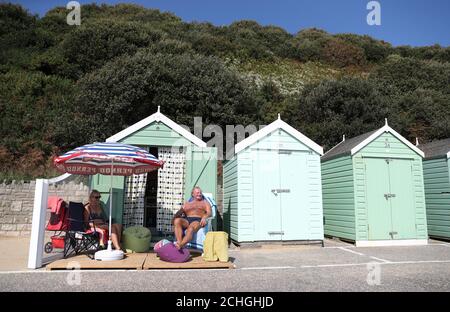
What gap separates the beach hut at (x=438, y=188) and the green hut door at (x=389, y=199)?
112 cm

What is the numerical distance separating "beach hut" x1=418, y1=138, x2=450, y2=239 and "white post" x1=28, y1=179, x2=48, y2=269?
9152 millimetres

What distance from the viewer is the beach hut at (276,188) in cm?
820

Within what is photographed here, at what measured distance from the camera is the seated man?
613 cm

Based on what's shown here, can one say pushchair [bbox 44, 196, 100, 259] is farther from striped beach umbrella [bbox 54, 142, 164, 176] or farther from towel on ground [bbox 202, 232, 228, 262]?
towel on ground [bbox 202, 232, 228, 262]

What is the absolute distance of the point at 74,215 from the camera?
20.3 ft

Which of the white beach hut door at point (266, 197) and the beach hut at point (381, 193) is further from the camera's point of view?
the beach hut at point (381, 193)

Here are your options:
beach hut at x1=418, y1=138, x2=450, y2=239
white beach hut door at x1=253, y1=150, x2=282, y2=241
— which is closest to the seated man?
white beach hut door at x1=253, y1=150, x2=282, y2=241

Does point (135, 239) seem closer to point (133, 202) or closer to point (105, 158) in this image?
point (133, 202)

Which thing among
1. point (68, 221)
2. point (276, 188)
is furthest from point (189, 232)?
point (276, 188)

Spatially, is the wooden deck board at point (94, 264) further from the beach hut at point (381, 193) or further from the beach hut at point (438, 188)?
the beach hut at point (438, 188)

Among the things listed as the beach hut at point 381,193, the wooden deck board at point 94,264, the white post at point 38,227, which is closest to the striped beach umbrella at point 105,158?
the wooden deck board at point 94,264

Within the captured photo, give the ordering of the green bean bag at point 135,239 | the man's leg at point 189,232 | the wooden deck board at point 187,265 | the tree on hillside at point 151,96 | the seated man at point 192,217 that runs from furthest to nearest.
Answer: the tree on hillside at point 151,96, the green bean bag at point 135,239, the seated man at point 192,217, the man's leg at point 189,232, the wooden deck board at point 187,265
